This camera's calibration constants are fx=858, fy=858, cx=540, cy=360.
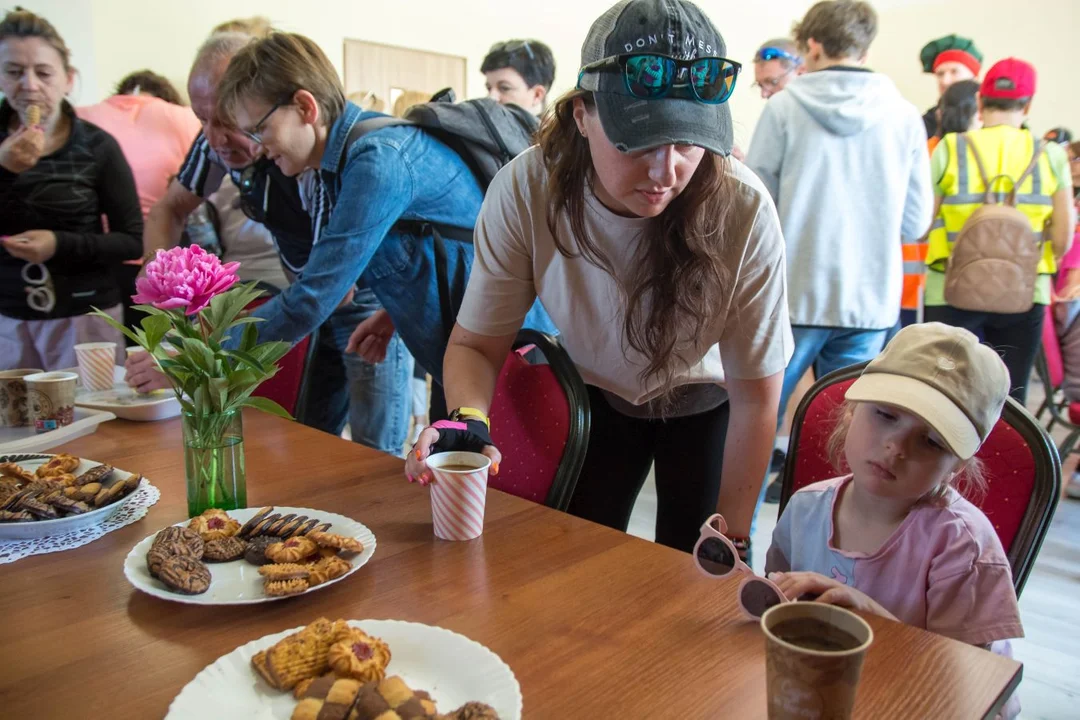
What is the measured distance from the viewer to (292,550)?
3.25 ft

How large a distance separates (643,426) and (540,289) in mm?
344

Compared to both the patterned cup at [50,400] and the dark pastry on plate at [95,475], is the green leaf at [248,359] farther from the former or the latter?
the patterned cup at [50,400]

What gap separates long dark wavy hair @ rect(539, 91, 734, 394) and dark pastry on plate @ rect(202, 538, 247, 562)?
26.0 inches

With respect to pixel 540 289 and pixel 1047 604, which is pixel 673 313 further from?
pixel 1047 604

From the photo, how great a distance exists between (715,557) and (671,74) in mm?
619

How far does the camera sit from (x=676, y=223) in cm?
129

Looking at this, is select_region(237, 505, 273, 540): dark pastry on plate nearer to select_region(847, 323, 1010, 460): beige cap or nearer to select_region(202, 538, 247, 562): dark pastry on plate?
select_region(202, 538, 247, 562): dark pastry on plate

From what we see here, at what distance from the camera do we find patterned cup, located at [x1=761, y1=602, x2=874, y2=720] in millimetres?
623

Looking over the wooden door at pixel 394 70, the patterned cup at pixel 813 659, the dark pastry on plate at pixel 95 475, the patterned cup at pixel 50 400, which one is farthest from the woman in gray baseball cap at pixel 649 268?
the wooden door at pixel 394 70

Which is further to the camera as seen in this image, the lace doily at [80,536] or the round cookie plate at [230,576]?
the lace doily at [80,536]

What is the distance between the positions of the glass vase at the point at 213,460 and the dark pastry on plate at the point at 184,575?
188mm

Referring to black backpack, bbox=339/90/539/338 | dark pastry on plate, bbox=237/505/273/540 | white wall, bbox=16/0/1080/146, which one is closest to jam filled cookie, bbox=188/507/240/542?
dark pastry on plate, bbox=237/505/273/540

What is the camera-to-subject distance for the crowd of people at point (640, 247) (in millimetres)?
1135

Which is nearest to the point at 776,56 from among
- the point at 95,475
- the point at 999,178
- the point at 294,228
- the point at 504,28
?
the point at 999,178
